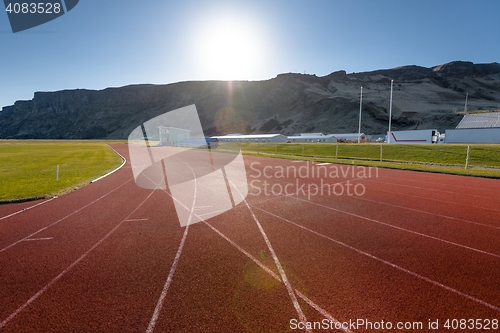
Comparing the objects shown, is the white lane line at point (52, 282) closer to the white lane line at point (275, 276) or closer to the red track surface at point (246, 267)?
the red track surface at point (246, 267)

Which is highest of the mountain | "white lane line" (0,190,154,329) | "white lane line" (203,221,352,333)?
the mountain

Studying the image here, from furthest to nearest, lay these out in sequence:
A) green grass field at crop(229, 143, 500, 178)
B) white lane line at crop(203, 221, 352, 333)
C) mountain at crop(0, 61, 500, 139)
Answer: mountain at crop(0, 61, 500, 139) < green grass field at crop(229, 143, 500, 178) < white lane line at crop(203, 221, 352, 333)

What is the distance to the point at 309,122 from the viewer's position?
101m

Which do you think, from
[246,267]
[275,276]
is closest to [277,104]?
[246,267]

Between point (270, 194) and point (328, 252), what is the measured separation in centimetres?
597

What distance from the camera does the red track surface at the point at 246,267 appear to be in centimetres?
367

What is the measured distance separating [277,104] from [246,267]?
415ft

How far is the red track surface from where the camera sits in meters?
3.67

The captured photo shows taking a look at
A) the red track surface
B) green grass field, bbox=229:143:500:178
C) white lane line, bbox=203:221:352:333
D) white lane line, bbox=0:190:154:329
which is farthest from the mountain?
white lane line, bbox=0:190:154:329

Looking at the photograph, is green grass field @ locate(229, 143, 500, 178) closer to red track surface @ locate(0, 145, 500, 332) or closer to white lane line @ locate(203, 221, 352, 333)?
red track surface @ locate(0, 145, 500, 332)

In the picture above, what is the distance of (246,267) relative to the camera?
5.00m

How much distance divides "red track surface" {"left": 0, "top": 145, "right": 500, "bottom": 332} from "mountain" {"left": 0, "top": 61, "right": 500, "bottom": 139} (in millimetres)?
87054

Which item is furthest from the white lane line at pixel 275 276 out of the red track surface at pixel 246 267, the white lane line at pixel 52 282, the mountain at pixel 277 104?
the mountain at pixel 277 104

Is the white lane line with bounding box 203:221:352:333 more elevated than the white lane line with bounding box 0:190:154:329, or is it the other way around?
the white lane line with bounding box 0:190:154:329
